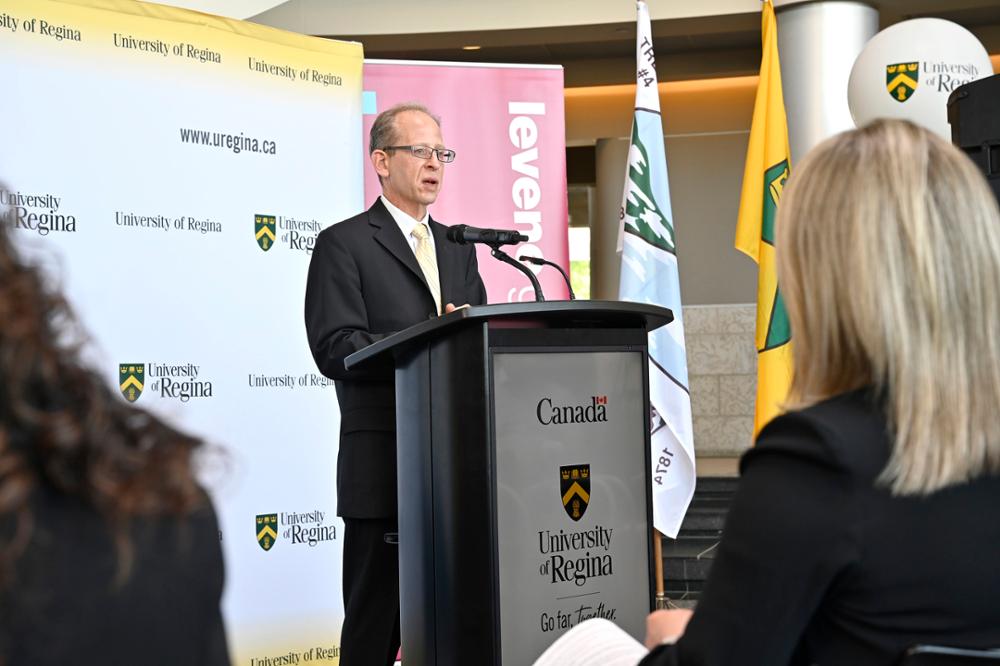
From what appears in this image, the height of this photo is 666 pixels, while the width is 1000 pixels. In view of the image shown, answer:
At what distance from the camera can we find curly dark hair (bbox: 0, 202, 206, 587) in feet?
2.25

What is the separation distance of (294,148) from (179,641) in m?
3.77

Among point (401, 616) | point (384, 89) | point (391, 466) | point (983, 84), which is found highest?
point (384, 89)

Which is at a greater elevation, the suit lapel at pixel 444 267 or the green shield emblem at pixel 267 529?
the suit lapel at pixel 444 267

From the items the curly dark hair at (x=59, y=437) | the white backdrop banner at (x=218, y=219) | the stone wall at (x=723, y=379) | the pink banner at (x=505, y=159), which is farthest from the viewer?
the stone wall at (x=723, y=379)

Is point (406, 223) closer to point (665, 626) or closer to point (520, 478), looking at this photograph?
point (520, 478)

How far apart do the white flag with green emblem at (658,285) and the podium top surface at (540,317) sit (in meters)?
2.49

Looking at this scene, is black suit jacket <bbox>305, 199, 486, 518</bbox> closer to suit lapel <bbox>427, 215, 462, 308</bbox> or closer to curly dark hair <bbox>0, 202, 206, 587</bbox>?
suit lapel <bbox>427, 215, 462, 308</bbox>

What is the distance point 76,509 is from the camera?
70 cm

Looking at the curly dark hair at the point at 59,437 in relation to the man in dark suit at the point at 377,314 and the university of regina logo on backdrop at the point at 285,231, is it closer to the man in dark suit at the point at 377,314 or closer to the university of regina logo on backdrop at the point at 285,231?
the man in dark suit at the point at 377,314

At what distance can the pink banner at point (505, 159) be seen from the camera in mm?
5203

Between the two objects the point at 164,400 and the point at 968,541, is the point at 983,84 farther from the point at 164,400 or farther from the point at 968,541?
the point at 164,400

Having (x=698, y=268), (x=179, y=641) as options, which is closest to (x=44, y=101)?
(x=179, y=641)

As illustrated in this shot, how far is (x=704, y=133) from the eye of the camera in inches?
380

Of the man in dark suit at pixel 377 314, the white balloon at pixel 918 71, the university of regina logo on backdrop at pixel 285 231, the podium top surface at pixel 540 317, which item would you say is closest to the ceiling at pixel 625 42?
the white balloon at pixel 918 71
